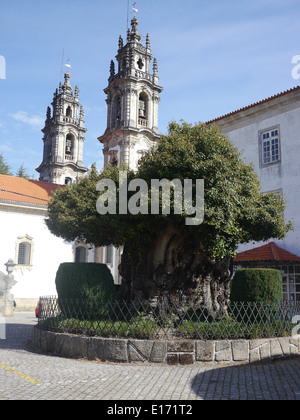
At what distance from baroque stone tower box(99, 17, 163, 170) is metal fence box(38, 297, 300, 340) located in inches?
1121

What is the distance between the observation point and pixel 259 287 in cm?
1335

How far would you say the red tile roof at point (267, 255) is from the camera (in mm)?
21484

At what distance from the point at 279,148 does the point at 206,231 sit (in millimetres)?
14473

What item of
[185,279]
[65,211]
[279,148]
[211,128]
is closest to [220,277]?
[185,279]

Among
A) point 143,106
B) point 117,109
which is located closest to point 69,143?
point 117,109

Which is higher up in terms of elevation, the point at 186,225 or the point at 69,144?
the point at 69,144

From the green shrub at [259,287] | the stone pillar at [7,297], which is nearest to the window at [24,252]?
the stone pillar at [7,297]

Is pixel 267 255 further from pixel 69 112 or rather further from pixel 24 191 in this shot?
pixel 69 112

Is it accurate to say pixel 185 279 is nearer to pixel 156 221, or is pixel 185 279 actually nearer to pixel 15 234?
pixel 156 221

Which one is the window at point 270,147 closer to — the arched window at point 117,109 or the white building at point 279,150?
the white building at point 279,150

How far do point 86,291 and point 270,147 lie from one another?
16.5 m

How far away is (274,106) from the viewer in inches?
963

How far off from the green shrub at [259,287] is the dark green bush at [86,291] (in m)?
4.43
